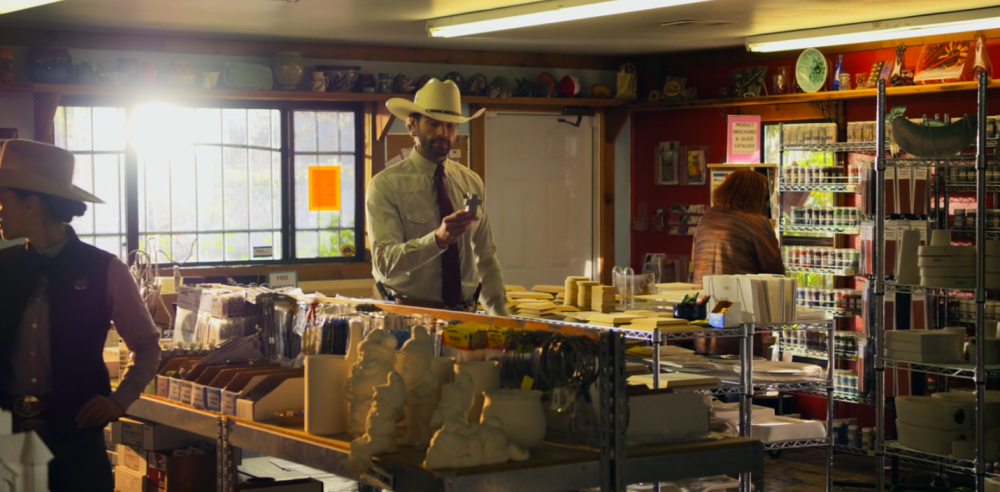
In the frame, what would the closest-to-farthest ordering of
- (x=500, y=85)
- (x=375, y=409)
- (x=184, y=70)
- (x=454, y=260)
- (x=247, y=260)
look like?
(x=375, y=409) < (x=454, y=260) < (x=184, y=70) < (x=247, y=260) < (x=500, y=85)

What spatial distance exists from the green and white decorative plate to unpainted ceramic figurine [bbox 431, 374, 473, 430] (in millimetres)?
6405

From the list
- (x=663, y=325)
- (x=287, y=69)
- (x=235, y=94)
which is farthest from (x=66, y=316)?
(x=287, y=69)

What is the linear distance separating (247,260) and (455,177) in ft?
13.0

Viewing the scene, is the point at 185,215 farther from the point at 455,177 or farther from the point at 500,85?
the point at 455,177

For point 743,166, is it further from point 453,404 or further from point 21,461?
point 21,461

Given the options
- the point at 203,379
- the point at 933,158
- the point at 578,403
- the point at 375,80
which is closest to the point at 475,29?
the point at 375,80

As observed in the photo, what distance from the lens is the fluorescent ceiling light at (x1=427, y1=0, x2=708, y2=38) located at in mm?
6508

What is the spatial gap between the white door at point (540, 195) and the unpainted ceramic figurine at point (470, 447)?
7.10m

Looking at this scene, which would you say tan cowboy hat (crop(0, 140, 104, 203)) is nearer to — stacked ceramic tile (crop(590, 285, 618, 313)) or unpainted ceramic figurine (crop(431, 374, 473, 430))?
unpainted ceramic figurine (crop(431, 374, 473, 430))

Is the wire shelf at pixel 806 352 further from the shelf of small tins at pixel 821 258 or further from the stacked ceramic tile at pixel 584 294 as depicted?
the stacked ceramic tile at pixel 584 294

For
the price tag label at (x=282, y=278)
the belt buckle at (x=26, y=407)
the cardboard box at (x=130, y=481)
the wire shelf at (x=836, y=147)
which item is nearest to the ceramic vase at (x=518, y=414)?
the belt buckle at (x=26, y=407)

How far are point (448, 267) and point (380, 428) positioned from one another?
2.25 metres

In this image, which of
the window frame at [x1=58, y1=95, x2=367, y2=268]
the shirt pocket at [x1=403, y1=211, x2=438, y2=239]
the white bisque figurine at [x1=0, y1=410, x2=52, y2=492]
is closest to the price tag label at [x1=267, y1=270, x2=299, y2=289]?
the shirt pocket at [x1=403, y1=211, x2=438, y2=239]

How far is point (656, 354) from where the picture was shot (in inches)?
214
